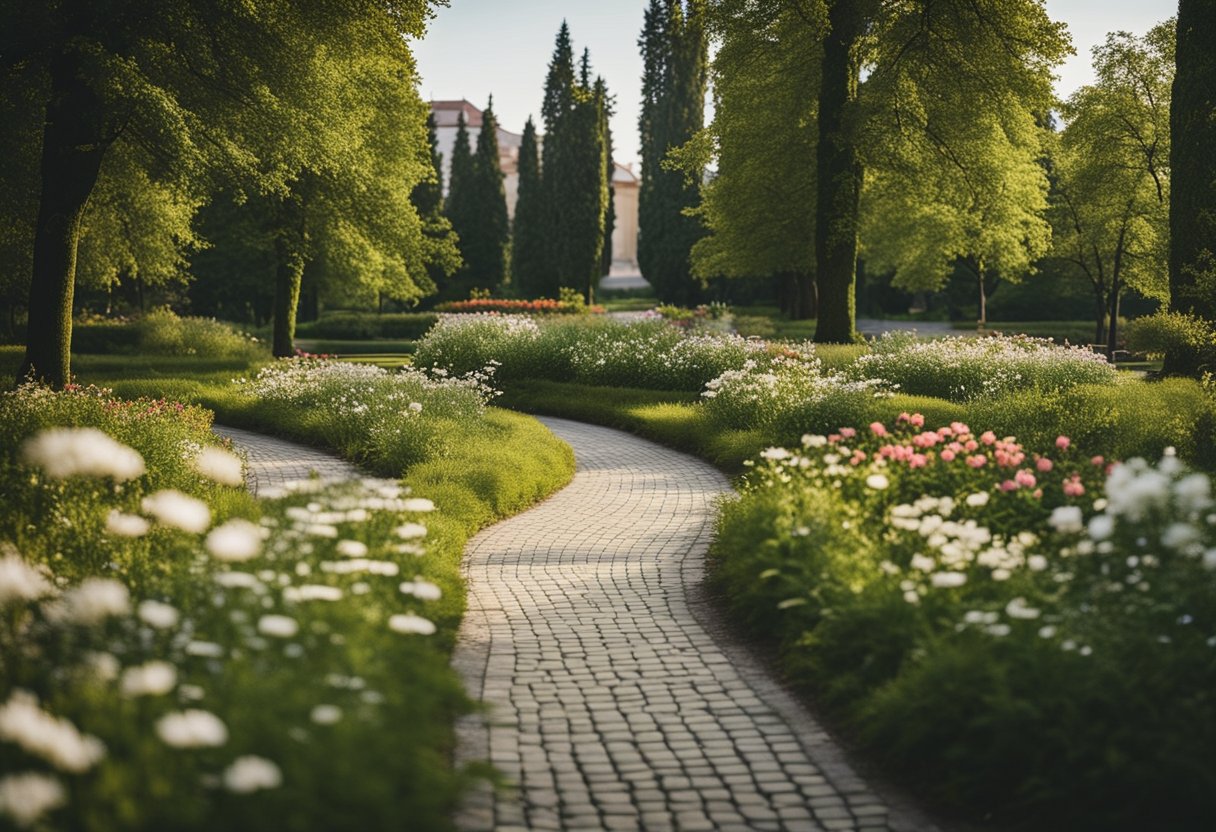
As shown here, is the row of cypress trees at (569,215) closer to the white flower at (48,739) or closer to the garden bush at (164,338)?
the garden bush at (164,338)

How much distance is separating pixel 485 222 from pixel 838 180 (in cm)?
3551

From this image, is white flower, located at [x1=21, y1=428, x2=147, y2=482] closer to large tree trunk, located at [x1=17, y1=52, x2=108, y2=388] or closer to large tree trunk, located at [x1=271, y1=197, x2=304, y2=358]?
large tree trunk, located at [x1=17, y1=52, x2=108, y2=388]

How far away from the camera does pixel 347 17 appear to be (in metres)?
15.6

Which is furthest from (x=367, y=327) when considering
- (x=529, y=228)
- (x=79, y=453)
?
(x=79, y=453)

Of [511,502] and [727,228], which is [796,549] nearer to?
[511,502]

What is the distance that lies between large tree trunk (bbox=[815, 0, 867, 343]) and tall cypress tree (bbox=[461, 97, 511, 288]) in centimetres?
3421

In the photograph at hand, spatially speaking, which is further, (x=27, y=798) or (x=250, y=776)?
(x=250, y=776)

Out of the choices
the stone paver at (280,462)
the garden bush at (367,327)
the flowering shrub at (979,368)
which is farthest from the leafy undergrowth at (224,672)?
the garden bush at (367,327)

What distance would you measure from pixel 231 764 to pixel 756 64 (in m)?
23.5

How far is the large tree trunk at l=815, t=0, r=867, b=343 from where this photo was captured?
848 inches

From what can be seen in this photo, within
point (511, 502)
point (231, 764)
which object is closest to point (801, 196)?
point (511, 502)

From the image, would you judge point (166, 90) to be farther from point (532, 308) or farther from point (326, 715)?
point (532, 308)

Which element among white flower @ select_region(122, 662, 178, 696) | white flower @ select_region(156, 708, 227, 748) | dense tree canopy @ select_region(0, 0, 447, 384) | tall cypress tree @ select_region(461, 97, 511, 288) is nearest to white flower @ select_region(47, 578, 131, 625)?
white flower @ select_region(122, 662, 178, 696)

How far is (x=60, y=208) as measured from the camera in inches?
584
